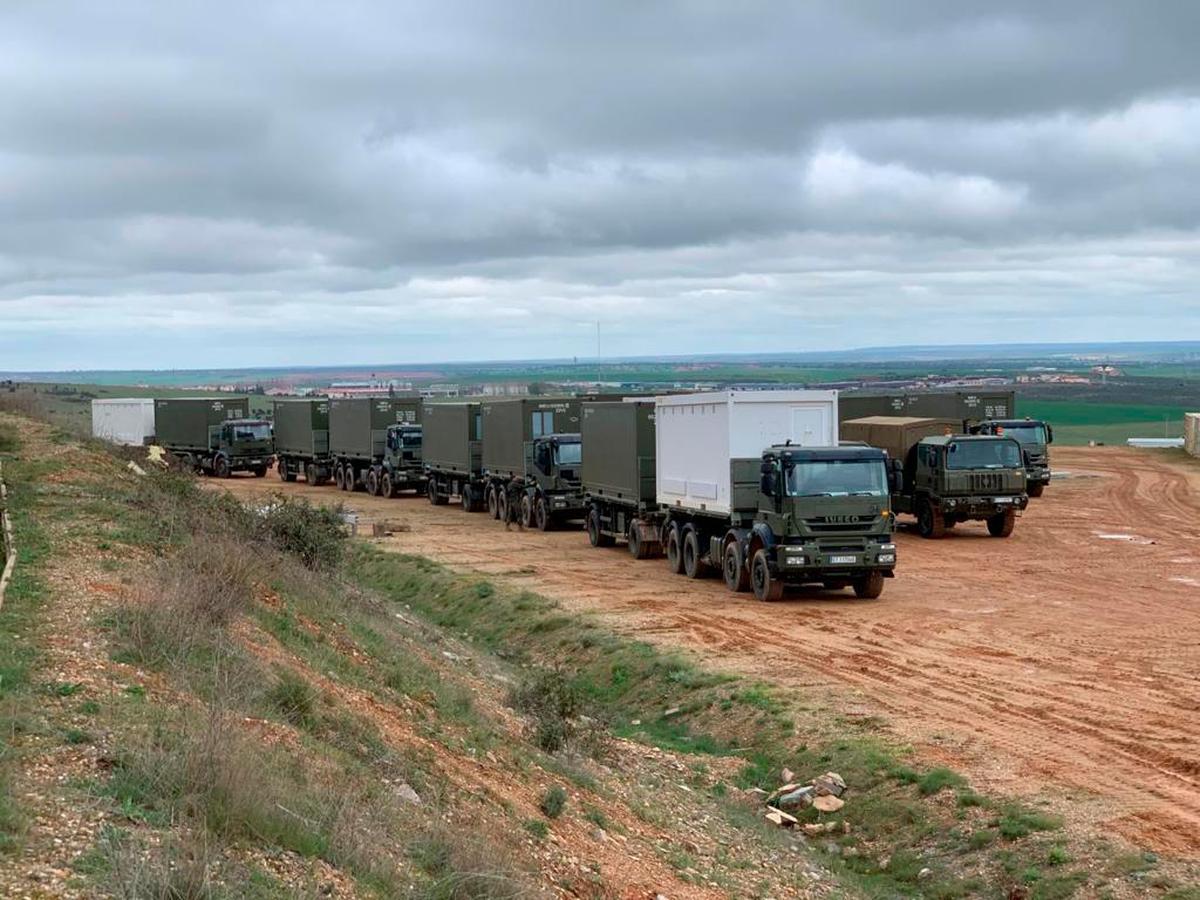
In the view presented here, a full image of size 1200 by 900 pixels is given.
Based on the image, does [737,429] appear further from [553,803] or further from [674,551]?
[553,803]

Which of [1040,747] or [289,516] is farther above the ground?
[289,516]

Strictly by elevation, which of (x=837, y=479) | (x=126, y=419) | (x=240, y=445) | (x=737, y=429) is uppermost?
(x=737, y=429)

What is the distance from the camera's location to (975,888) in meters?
12.4

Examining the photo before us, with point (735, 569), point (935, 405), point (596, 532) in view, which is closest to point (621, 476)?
point (596, 532)

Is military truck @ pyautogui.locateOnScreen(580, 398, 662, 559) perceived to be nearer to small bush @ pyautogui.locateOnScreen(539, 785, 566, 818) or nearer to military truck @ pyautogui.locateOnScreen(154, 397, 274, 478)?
small bush @ pyautogui.locateOnScreen(539, 785, 566, 818)

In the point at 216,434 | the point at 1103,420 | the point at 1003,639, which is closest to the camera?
the point at 1003,639

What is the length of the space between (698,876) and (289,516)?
13834 mm

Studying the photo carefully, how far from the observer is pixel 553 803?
11.4m

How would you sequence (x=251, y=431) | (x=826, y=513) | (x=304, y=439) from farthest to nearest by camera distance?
(x=251, y=431)
(x=304, y=439)
(x=826, y=513)

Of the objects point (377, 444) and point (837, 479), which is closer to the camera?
point (837, 479)

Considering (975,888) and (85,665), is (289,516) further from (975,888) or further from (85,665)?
(975,888)

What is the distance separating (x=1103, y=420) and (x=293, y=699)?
94391 millimetres

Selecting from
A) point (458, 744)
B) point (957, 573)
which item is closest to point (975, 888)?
point (458, 744)

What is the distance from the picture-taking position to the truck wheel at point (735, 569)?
26938mm
